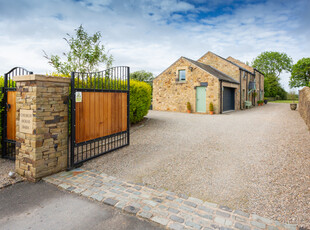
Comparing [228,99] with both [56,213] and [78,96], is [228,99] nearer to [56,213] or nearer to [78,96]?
[78,96]

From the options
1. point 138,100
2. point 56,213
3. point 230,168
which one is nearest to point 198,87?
point 138,100

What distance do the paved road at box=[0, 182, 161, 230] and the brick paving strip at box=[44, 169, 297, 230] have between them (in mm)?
164

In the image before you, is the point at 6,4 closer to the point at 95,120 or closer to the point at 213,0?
the point at 95,120

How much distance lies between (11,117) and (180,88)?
52.6 ft

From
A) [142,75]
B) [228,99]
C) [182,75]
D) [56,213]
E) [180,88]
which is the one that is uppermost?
[142,75]

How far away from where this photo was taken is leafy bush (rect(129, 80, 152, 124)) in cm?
995

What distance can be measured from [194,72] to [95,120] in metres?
15.2

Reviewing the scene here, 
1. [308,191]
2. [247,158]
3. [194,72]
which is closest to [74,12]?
[247,158]

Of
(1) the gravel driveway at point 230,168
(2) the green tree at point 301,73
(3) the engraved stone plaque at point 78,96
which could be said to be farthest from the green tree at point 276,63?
(3) the engraved stone plaque at point 78,96

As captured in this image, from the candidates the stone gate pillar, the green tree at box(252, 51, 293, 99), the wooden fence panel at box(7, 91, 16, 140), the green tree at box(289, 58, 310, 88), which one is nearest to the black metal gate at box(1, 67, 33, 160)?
the wooden fence panel at box(7, 91, 16, 140)

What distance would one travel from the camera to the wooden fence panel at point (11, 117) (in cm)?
532

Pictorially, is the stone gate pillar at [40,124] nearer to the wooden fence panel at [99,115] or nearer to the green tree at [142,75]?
the wooden fence panel at [99,115]

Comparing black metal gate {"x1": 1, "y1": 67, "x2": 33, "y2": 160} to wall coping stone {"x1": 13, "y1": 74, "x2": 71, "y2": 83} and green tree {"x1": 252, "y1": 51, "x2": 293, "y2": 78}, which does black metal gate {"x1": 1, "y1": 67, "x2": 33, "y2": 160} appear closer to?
wall coping stone {"x1": 13, "y1": 74, "x2": 71, "y2": 83}

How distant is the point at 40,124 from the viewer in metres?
4.14
